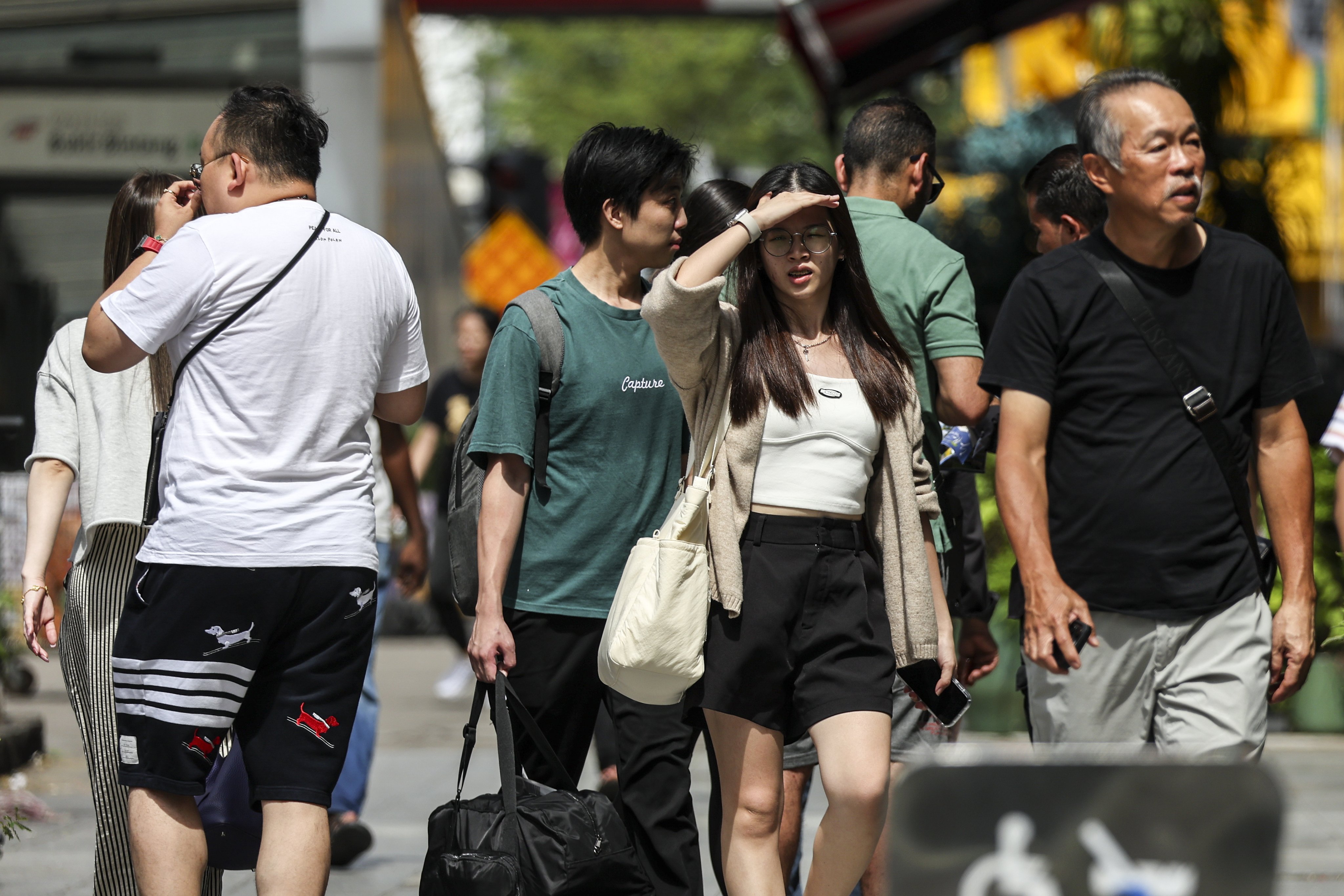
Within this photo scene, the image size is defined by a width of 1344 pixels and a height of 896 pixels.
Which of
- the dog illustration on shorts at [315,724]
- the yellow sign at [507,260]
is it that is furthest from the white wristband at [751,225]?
the yellow sign at [507,260]

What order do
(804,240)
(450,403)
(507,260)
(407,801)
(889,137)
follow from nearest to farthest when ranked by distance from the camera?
(804,240)
(889,137)
(407,801)
(450,403)
(507,260)

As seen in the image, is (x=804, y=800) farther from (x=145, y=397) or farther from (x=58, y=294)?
(x=58, y=294)

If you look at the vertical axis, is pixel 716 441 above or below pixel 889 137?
below

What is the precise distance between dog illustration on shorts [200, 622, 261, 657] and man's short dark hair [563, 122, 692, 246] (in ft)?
4.40

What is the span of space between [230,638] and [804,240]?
5.10 ft

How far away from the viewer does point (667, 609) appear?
3.72 meters

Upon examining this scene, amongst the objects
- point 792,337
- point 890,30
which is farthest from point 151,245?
point 890,30

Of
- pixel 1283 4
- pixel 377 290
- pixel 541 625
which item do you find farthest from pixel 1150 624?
pixel 1283 4

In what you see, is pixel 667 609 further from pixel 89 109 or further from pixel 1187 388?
pixel 89 109

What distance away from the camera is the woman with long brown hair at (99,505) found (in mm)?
4082

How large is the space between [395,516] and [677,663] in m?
4.67

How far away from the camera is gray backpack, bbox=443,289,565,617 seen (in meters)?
4.15

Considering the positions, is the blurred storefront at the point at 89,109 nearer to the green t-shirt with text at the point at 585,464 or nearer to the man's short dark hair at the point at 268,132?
the green t-shirt with text at the point at 585,464

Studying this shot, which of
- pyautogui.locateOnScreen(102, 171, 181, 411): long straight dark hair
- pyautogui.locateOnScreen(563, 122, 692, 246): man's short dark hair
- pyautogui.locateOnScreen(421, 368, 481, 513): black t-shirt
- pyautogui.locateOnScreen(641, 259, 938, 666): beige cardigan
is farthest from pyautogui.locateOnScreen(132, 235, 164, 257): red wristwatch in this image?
pyautogui.locateOnScreen(421, 368, 481, 513): black t-shirt
